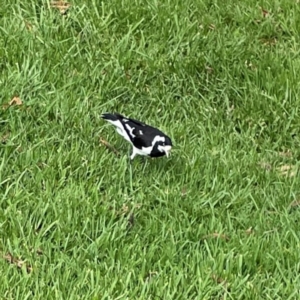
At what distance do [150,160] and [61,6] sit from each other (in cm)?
195

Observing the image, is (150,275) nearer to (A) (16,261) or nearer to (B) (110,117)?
(A) (16,261)

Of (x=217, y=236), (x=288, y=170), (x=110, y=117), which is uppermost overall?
(x=110, y=117)

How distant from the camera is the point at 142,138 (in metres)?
4.82

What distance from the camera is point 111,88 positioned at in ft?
18.7

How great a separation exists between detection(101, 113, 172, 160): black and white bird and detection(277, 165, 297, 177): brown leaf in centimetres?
83

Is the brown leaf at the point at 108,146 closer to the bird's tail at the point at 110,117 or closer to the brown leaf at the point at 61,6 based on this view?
the bird's tail at the point at 110,117

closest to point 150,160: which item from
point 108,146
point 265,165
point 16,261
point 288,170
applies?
point 108,146

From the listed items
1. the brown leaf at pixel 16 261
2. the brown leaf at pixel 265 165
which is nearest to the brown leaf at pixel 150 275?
the brown leaf at pixel 16 261

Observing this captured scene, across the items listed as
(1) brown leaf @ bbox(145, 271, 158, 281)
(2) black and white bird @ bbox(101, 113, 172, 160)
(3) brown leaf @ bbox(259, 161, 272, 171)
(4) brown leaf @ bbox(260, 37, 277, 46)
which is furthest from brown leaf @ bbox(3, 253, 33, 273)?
(4) brown leaf @ bbox(260, 37, 277, 46)

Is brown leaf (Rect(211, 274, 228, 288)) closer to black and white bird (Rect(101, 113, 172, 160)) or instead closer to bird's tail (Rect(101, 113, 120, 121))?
black and white bird (Rect(101, 113, 172, 160))

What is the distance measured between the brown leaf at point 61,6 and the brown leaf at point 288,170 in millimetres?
2264

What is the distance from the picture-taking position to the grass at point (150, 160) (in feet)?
13.4

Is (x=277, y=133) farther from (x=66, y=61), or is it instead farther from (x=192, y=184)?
(x=66, y=61)

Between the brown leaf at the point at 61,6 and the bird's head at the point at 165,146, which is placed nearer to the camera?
the bird's head at the point at 165,146
